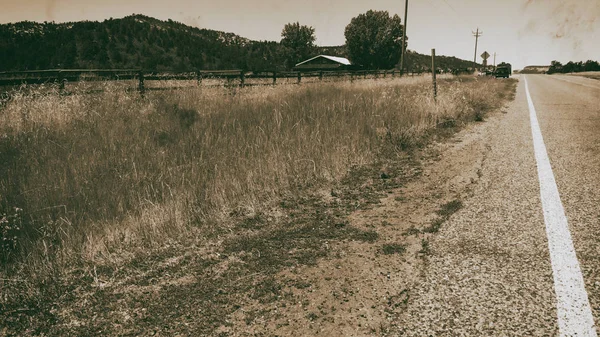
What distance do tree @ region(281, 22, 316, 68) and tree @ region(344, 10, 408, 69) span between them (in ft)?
33.0

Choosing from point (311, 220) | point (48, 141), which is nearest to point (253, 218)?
point (311, 220)

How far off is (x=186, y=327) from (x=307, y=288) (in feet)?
2.62

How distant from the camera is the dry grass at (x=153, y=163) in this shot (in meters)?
3.31

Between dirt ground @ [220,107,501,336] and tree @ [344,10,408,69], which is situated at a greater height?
tree @ [344,10,408,69]

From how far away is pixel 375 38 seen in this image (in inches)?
A: 2852

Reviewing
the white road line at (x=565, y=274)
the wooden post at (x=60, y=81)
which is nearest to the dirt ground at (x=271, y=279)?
the white road line at (x=565, y=274)

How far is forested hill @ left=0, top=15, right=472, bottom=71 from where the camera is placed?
46.7 m

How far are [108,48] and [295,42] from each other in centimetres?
3955

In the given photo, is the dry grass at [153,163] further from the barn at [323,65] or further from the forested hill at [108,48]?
the barn at [323,65]

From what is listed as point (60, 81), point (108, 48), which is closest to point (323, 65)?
point (108, 48)

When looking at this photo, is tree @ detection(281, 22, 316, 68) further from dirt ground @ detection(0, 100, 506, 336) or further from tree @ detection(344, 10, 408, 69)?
dirt ground @ detection(0, 100, 506, 336)

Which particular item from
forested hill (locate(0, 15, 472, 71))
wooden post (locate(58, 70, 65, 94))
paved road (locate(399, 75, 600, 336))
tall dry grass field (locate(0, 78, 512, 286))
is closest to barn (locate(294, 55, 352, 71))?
forested hill (locate(0, 15, 472, 71))

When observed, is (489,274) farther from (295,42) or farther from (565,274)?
(295,42)

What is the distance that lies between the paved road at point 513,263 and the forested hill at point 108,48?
4206 centimetres
